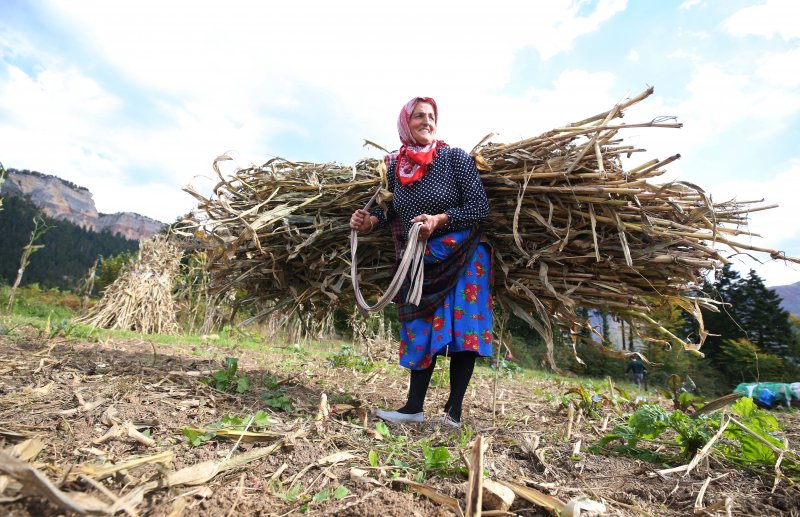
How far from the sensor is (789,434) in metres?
2.72

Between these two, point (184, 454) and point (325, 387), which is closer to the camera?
point (184, 454)

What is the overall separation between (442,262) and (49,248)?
4688cm

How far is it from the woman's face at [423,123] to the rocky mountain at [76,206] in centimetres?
10139

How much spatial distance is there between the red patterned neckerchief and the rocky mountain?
10131 centimetres

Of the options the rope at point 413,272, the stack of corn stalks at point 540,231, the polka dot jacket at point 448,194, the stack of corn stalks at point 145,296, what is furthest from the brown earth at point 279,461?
the stack of corn stalks at point 145,296

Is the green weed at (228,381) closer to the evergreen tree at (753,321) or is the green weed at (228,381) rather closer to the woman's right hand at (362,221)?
the woman's right hand at (362,221)

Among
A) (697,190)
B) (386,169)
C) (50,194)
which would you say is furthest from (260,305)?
(50,194)

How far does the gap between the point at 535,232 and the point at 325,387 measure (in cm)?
185

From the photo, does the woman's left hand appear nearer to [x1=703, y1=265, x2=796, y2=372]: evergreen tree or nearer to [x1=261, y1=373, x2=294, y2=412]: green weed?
[x1=261, y1=373, x2=294, y2=412]: green weed

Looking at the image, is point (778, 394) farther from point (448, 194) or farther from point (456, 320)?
point (448, 194)

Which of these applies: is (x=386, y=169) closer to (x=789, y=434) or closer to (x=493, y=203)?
(x=493, y=203)

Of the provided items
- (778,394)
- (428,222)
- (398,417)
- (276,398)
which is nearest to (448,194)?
(428,222)

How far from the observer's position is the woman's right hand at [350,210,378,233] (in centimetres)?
261

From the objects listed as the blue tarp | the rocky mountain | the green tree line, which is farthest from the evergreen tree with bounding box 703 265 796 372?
the rocky mountain
